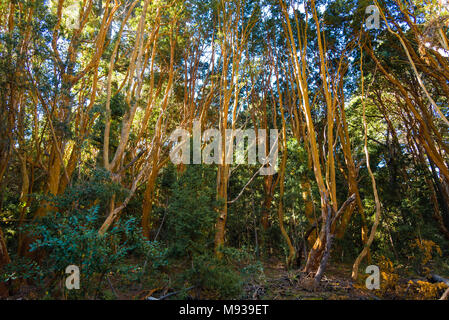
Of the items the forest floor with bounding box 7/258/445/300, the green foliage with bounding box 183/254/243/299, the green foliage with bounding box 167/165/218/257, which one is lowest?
the forest floor with bounding box 7/258/445/300

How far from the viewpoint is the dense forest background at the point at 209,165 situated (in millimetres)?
4555

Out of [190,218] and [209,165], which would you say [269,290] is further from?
[209,165]

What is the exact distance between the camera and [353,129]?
9594 mm

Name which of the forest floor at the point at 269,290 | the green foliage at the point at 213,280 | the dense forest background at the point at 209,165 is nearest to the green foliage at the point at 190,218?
the dense forest background at the point at 209,165

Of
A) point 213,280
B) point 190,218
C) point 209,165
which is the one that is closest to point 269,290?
point 213,280

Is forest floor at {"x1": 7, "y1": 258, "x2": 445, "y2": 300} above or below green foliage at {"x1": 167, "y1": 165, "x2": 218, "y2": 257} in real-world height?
below

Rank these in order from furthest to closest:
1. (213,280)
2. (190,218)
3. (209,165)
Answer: (209,165) → (190,218) → (213,280)

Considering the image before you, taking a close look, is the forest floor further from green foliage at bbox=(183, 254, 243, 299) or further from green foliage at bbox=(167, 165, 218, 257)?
green foliage at bbox=(167, 165, 218, 257)

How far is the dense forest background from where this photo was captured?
14.9 ft

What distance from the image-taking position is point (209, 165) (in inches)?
324

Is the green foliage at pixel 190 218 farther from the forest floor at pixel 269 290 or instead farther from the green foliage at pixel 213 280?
the green foliage at pixel 213 280

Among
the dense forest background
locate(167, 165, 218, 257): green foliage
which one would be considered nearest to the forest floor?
the dense forest background
